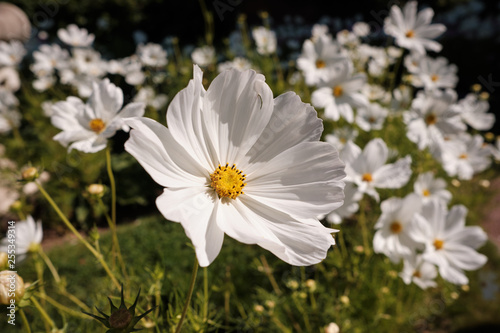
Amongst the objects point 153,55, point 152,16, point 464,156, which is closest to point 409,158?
point 464,156

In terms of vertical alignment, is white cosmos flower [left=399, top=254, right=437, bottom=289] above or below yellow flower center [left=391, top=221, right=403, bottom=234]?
below

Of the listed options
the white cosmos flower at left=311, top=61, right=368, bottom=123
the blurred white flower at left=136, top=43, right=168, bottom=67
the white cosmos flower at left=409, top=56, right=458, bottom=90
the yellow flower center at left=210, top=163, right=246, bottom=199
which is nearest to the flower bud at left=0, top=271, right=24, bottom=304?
the yellow flower center at left=210, top=163, right=246, bottom=199

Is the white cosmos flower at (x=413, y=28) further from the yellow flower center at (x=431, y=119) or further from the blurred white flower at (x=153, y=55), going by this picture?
the blurred white flower at (x=153, y=55)

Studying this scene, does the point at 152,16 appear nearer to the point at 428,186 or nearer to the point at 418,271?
the point at 428,186

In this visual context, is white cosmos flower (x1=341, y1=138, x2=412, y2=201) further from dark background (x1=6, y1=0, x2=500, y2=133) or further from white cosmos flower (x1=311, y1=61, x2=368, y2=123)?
dark background (x1=6, y1=0, x2=500, y2=133)

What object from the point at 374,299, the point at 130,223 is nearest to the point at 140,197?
the point at 130,223
